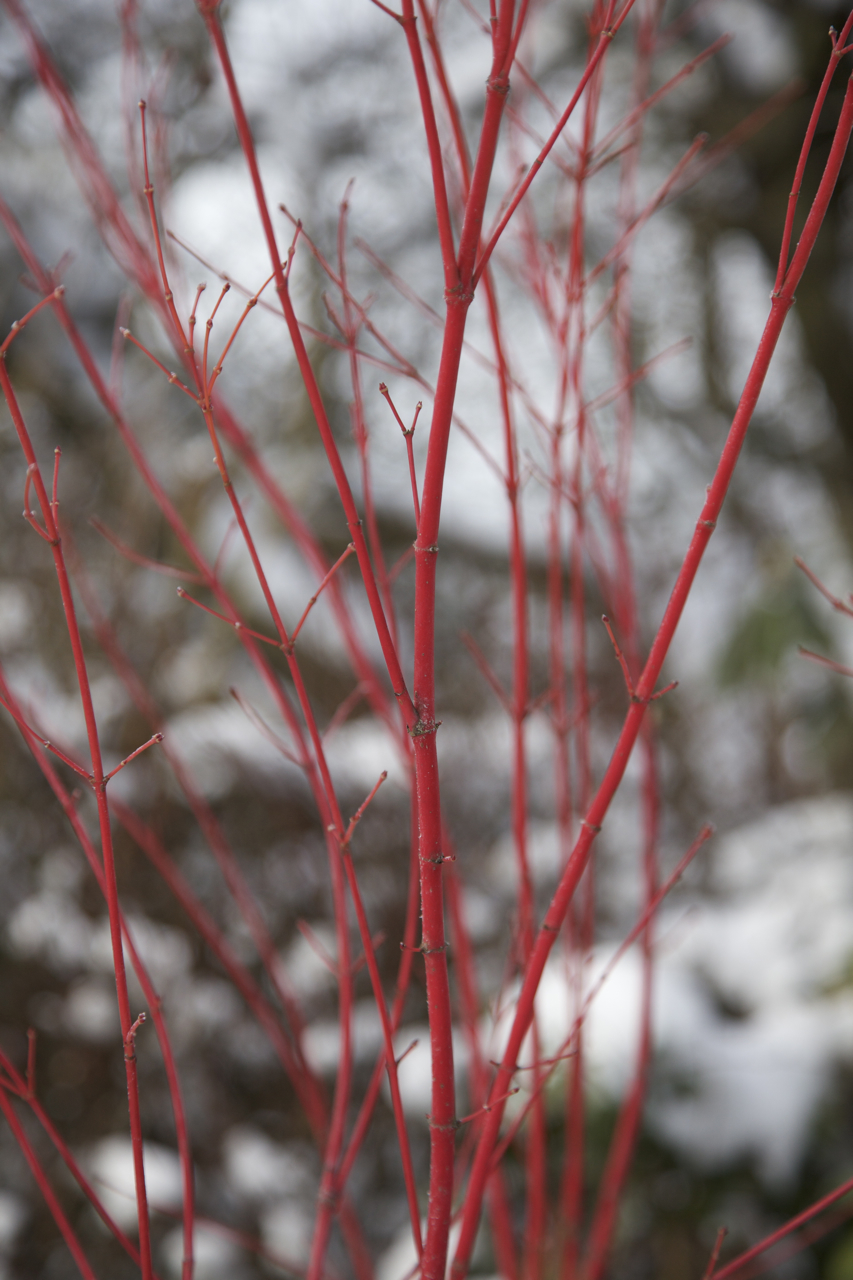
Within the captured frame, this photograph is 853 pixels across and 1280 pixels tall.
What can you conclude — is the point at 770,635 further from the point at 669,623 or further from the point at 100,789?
the point at 100,789

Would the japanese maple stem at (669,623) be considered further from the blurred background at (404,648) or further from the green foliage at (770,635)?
the green foliage at (770,635)

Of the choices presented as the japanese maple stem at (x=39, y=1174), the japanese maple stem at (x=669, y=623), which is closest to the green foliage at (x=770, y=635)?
the japanese maple stem at (x=669, y=623)

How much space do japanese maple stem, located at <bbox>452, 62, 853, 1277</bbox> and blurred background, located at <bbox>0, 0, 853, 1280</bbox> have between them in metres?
0.59

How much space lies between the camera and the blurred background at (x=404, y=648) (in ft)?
6.02

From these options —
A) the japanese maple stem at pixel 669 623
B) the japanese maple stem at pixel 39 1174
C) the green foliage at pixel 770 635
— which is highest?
the green foliage at pixel 770 635

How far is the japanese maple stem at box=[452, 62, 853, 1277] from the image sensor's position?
1.54 feet

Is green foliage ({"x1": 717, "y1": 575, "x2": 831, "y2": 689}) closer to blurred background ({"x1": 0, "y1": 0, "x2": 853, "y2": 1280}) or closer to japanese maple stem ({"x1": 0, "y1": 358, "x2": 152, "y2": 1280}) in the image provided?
blurred background ({"x1": 0, "y1": 0, "x2": 853, "y2": 1280})

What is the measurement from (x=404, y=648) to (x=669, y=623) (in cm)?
254

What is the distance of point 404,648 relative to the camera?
3.03 m

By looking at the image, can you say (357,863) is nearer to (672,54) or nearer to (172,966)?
(172,966)

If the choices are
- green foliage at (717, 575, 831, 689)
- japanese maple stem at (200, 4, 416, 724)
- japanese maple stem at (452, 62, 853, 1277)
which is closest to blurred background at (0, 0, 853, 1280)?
green foliage at (717, 575, 831, 689)

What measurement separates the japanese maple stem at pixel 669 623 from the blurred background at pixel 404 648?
23.3 inches

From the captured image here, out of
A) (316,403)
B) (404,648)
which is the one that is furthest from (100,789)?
(404,648)

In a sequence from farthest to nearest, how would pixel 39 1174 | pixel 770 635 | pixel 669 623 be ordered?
1. pixel 770 635
2. pixel 39 1174
3. pixel 669 623
